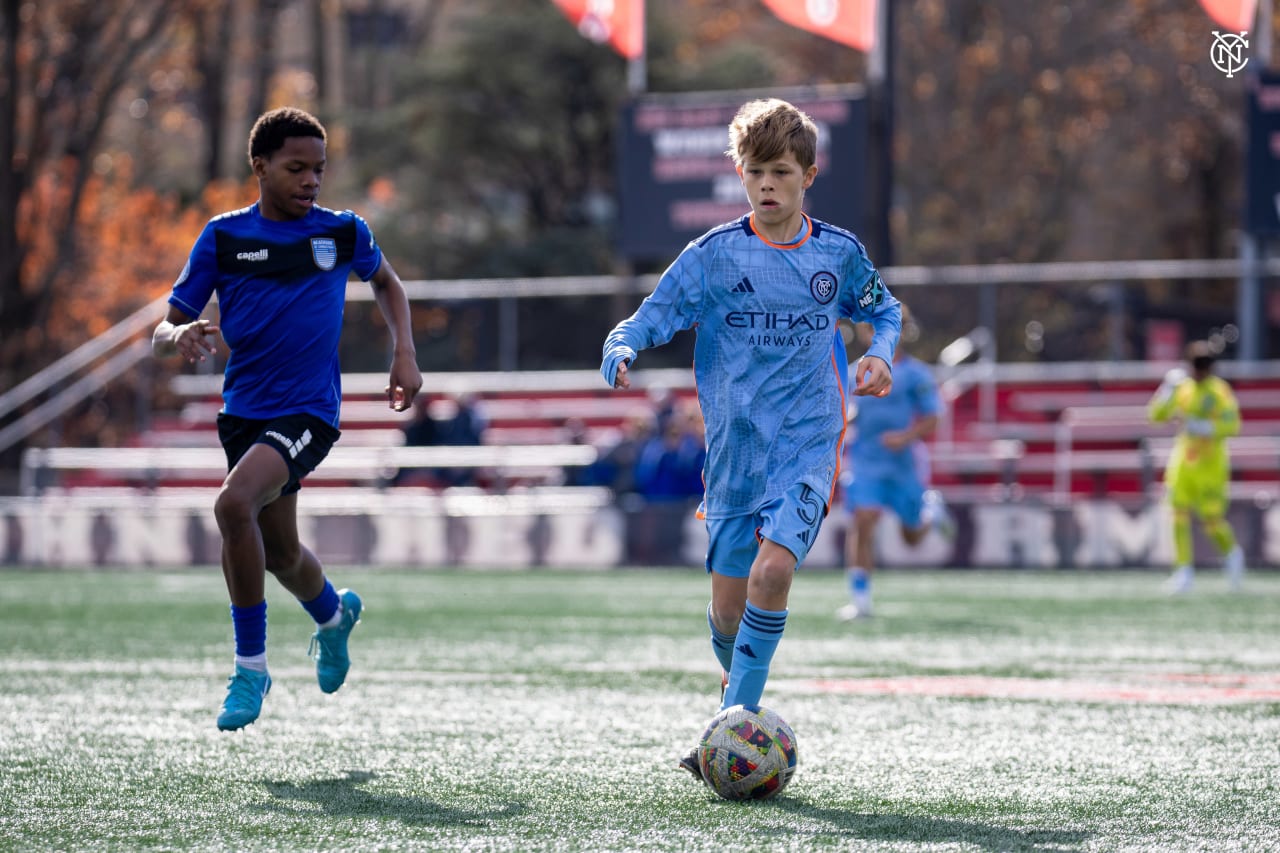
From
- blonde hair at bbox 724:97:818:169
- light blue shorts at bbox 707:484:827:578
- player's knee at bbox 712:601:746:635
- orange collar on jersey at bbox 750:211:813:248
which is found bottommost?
player's knee at bbox 712:601:746:635

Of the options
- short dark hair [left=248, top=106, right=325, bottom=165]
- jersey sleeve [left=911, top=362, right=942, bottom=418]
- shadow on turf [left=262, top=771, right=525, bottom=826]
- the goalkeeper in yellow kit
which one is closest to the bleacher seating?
the goalkeeper in yellow kit

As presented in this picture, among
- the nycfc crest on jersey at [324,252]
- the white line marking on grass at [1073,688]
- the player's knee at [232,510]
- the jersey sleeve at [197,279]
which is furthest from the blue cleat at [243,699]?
the white line marking on grass at [1073,688]

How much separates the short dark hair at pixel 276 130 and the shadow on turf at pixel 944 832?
2886mm

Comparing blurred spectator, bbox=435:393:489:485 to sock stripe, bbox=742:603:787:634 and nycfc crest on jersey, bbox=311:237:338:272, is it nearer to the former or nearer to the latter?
nycfc crest on jersey, bbox=311:237:338:272

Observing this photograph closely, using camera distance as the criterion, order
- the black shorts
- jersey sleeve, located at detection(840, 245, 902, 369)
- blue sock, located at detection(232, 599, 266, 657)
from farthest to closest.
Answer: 1. the black shorts
2. blue sock, located at detection(232, 599, 266, 657)
3. jersey sleeve, located at detection(840, 245, 902, 369)

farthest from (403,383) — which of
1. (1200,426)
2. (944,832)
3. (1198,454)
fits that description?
(1198,454)

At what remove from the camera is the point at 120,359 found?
2266 centimetres

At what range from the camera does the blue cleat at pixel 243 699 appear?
6.27 meters

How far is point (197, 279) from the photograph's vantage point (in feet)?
21.7

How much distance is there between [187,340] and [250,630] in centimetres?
98

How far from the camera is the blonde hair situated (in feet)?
18.9

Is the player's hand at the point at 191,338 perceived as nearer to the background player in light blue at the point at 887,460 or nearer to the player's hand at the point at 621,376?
the player's hand at the point at 621,376

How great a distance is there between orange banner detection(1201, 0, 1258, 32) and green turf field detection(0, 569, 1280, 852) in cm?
850

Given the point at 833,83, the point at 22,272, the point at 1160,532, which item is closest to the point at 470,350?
the point at 22,272
